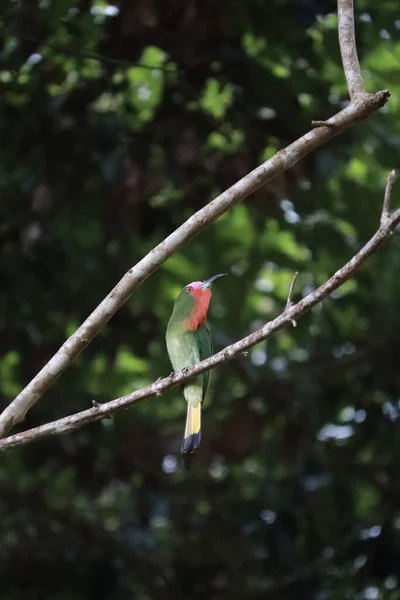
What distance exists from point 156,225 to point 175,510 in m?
1.81

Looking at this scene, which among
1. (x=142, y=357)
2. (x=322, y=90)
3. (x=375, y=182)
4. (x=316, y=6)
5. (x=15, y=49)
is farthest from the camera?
(x=375, y=182)

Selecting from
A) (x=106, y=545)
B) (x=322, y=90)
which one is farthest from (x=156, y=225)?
(x=106, y=545)

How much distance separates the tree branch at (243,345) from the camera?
2.78m

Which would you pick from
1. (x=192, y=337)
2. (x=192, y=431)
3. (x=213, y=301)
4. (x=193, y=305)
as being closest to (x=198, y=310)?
(x=193, y=305)

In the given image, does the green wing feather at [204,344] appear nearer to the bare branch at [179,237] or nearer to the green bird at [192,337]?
the green bird at [192,337]

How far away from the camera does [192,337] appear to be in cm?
443

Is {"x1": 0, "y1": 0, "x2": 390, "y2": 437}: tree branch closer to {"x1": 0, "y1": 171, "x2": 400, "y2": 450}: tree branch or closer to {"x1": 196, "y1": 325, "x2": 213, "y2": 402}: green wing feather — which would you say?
{"x1": 0, "y1": 171, "x2": 400, "y2": 450}: tree branch

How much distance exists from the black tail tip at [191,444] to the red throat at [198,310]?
19.4 inches

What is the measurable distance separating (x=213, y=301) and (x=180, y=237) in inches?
132

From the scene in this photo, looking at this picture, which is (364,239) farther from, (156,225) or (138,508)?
(138,508)

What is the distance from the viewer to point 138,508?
6.01 m

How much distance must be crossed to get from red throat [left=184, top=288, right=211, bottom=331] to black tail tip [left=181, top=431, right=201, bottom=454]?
0.49m

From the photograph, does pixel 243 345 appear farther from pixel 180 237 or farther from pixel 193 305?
pixel 193 305

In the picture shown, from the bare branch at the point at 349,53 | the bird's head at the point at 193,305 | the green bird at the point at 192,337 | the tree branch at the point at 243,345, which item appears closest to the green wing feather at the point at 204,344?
the green bird at the point at 192,337
